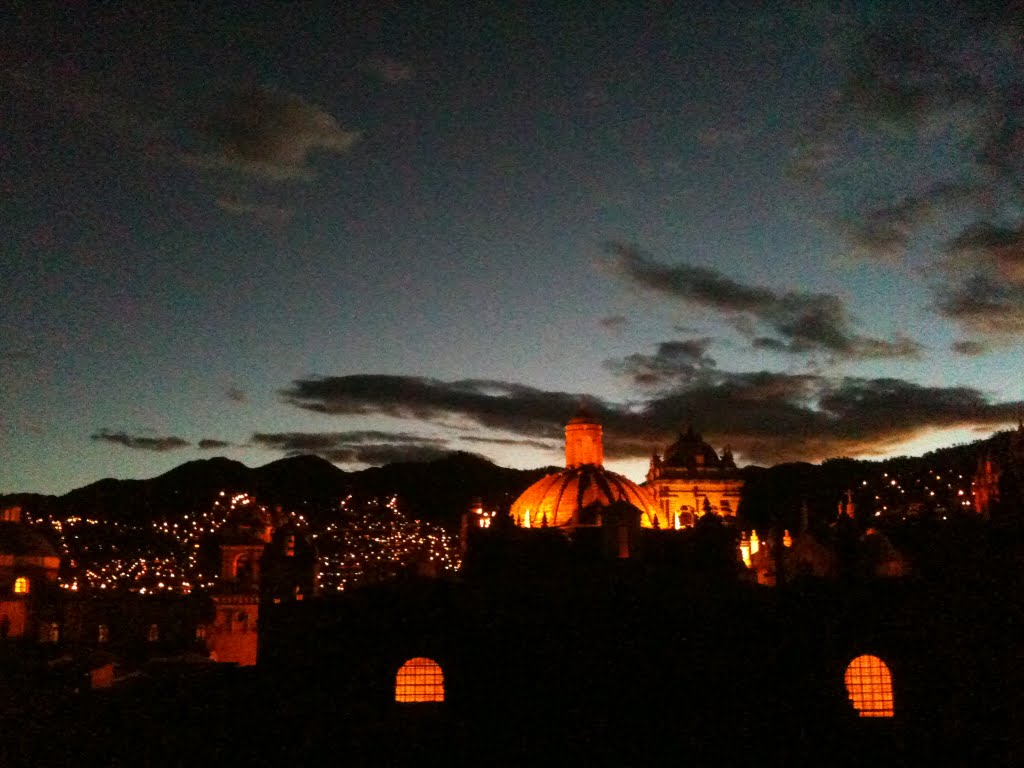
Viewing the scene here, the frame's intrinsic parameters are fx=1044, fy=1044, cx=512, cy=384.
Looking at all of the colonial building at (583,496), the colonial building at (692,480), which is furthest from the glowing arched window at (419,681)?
the colonial building at (692,480)

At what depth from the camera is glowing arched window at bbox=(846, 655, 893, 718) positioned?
2673cm

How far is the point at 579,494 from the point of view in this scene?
44.2 m

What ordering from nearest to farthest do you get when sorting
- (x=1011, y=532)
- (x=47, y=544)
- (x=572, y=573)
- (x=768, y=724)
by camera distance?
(x=768, y=724) → (x=572, y=573) → (x=1011, y=532) → (x=47, y=544)

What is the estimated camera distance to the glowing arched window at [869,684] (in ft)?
87.7

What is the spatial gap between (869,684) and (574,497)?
61.5ft

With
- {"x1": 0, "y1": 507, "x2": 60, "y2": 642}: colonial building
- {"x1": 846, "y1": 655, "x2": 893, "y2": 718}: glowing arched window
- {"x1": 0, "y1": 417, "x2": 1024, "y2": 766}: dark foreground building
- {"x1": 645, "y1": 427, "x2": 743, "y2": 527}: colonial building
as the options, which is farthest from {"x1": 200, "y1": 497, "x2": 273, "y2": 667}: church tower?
{"x1": 645, "y1": 427, "x2": 743, "y2": 527}: colonial building

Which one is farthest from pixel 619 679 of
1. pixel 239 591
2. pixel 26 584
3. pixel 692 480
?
pixel 26 584

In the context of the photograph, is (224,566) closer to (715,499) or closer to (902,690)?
(902,690)

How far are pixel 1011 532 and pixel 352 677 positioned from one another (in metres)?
20.3

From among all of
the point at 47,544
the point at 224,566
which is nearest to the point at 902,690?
the point at 224,566

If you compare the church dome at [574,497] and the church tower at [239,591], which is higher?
the church dome at [574,497]

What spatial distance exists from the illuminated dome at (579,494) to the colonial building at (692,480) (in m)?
8.62

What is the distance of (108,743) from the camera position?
23.7 meters

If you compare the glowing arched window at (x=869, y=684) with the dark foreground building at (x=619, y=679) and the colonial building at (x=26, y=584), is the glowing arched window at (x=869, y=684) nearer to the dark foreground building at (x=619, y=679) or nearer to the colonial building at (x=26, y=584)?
the dark foreground building at (x=619, y=679)
